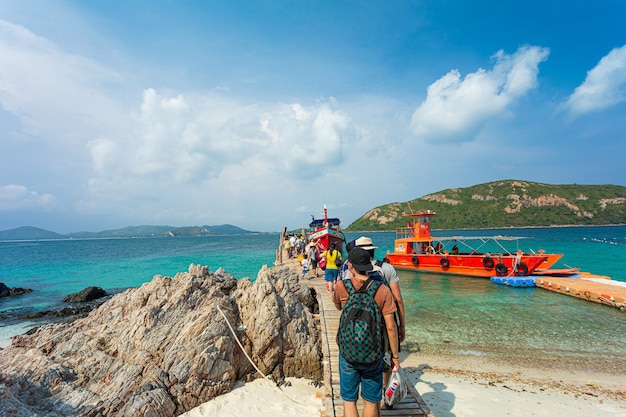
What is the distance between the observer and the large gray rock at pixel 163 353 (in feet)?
21.4

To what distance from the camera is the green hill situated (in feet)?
365

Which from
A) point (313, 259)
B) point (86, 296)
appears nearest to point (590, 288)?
point (313, 259)

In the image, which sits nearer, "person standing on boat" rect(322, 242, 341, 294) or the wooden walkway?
the wooden walkway

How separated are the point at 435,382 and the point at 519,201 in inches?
5466

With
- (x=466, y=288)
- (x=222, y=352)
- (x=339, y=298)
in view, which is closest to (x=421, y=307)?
(x=466, y=288)

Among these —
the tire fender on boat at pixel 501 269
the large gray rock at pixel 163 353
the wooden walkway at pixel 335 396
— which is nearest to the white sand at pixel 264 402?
the large gray rock at pixel 163 353

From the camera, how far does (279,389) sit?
7.60 meters

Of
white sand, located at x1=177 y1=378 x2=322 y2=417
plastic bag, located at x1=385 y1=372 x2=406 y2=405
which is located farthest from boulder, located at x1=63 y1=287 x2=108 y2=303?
plastic bag, located at x1=385 y1=372 x2=406 y2=405

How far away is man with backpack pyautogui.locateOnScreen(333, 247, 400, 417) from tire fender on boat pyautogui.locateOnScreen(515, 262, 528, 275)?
24.1m

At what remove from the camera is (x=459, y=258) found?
25.6 meters

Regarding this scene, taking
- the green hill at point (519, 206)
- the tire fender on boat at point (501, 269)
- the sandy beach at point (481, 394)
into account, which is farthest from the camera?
the green hill at point (519, 206)

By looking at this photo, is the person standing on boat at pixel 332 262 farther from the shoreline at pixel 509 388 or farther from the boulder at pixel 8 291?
the boulder at pixel 8 291

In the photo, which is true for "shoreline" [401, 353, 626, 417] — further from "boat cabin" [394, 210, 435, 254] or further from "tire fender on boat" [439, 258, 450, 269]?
"boat cabin" [394, 210, 435, 254]

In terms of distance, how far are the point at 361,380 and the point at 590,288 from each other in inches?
808
